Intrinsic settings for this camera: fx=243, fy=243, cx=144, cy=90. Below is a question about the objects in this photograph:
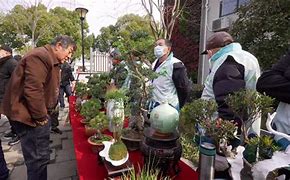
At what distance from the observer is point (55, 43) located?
2410 mm

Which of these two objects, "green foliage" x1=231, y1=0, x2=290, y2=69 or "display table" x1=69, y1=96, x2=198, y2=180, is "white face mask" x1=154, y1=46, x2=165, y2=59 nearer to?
"display table" x1=69, y1=96, x2=198, y2=180

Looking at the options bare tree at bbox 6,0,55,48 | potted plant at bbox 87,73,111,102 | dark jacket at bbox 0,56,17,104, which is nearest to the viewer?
potted plant at bbox 87,73,111,102

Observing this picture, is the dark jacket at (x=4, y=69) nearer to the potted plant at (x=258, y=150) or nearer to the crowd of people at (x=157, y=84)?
the crowd of people at (x=157, y=84)

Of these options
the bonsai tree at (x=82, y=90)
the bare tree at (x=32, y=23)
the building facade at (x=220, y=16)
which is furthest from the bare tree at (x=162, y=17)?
the bare tree at (x=32, y=23)

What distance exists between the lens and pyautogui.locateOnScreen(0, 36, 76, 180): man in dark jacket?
2115 mm

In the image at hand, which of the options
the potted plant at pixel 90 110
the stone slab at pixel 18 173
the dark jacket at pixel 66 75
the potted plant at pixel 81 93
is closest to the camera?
the potted plant at pixel 90 110

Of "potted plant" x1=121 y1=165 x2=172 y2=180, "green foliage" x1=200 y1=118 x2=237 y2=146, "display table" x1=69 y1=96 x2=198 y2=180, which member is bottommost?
"display table" x1=69 y1=96 x2=198 y2=180

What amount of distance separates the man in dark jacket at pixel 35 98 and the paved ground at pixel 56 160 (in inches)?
34.6

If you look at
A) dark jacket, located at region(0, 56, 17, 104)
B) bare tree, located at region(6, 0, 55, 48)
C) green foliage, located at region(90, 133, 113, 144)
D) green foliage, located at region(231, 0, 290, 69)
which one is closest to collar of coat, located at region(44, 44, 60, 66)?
green foliage, located at region(90, 133, 113, 144)

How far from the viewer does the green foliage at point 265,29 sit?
14.8 feet

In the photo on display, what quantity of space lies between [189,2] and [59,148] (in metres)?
9.22

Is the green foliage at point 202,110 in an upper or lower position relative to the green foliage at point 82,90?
upper

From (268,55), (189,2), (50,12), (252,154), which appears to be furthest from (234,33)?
(50,12)

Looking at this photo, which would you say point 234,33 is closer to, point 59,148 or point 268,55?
point 268,55
